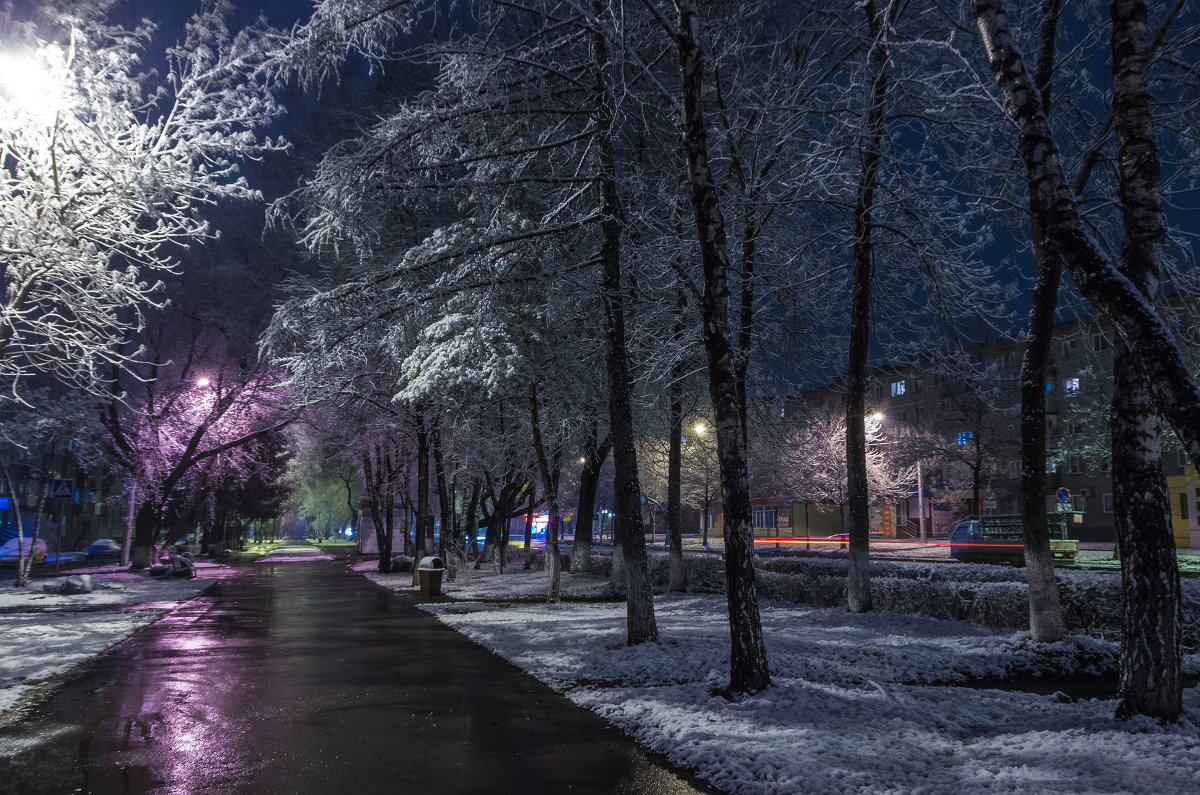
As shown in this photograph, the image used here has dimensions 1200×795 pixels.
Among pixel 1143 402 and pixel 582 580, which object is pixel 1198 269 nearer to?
pixel 1143 402

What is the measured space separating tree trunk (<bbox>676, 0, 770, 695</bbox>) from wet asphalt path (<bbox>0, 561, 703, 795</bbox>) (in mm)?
1676

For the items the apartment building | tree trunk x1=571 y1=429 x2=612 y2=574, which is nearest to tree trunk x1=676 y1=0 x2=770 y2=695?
tree trunk x1=571 y1=429 x2=612 y2=574

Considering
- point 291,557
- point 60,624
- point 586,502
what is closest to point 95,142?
point 60,624

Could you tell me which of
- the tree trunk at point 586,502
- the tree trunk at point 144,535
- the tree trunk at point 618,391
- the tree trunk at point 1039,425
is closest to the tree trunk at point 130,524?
the tree trunk at point 144,535

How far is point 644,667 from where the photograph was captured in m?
9.17

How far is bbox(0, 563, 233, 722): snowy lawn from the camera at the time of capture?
8992mm

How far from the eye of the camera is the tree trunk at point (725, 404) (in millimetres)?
7547

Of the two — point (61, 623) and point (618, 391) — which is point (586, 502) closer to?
point (618, 391)

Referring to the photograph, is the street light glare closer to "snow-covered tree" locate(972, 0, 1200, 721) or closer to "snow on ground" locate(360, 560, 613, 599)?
"snow-covered tree" locate(972, 0, 1200, 721)

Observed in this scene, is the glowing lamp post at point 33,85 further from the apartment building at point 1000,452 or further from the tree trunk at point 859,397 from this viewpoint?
the apartment building at point 1000,452

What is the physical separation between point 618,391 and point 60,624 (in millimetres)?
11208

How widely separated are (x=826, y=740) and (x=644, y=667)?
3.45 m

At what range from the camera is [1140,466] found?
593cm

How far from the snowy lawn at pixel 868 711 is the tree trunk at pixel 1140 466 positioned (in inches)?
14.9
